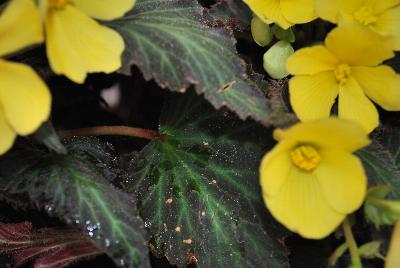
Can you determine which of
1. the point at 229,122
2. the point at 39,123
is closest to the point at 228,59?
the point at 229,122

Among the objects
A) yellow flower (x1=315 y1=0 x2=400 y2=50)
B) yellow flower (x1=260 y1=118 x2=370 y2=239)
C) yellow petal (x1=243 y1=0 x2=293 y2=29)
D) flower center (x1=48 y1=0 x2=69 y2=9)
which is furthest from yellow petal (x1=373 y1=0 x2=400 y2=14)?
flower center (x1=48 y1=0 x2=69 y2=9)

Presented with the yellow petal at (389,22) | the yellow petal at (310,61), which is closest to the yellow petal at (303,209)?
the yellow petal at (310,61)

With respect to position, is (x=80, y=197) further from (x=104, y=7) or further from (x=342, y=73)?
(x=342, y=73)

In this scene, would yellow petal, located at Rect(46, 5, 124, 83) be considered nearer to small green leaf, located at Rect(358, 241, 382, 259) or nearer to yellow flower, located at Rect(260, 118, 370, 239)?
yellow flower, located at Rect(260, 118, 370, 239)

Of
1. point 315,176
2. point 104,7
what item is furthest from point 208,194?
point 104,7

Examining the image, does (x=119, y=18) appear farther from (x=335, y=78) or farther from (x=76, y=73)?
(x=335, y=78)
